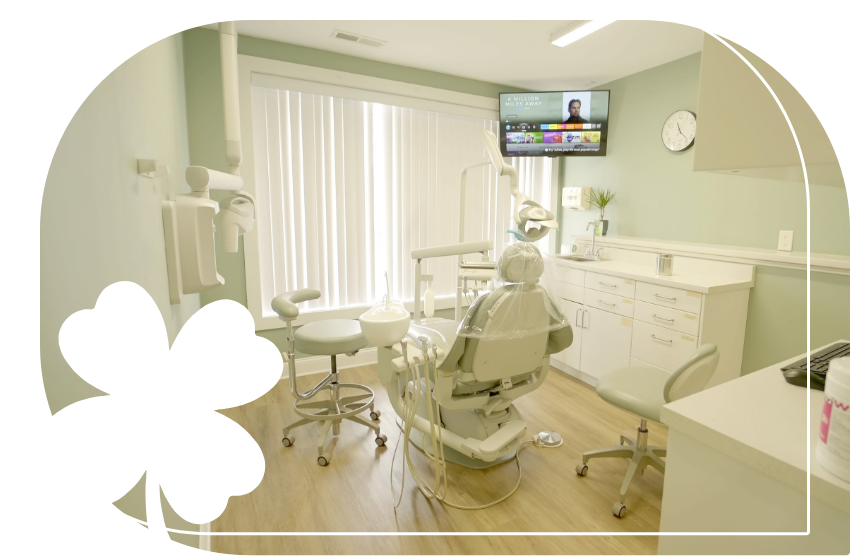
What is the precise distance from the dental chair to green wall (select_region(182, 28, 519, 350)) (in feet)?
5.45

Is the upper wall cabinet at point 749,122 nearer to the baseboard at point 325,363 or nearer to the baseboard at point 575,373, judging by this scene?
the baseboard at point 575,373

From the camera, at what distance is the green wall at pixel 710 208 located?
223cm

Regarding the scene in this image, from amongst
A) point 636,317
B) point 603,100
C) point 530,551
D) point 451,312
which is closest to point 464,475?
point 530,551

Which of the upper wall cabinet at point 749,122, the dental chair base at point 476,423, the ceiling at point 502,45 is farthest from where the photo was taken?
the ceiling at point 502,45

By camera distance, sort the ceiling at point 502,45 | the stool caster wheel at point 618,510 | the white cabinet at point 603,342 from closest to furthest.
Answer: the stool caster wheel at point 618,510
the ceiling at point 502,45
the white cabinet at point 603,342

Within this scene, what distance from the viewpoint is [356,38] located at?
2688 millimetres

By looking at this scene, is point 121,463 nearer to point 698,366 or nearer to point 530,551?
point 530,551

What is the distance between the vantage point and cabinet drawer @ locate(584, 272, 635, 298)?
2.66m

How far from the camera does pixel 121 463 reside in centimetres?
42

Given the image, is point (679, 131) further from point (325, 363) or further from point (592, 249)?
point (325, 363)

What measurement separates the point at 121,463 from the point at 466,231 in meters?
3.42

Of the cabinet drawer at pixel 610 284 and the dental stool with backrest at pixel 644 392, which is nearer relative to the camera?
the dental stool with backrest at pixel 644 392

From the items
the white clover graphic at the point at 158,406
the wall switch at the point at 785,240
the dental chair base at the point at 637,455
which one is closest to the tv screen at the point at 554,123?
the wall switch at the point at 785,240

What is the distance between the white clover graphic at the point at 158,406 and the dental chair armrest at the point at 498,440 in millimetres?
1483
